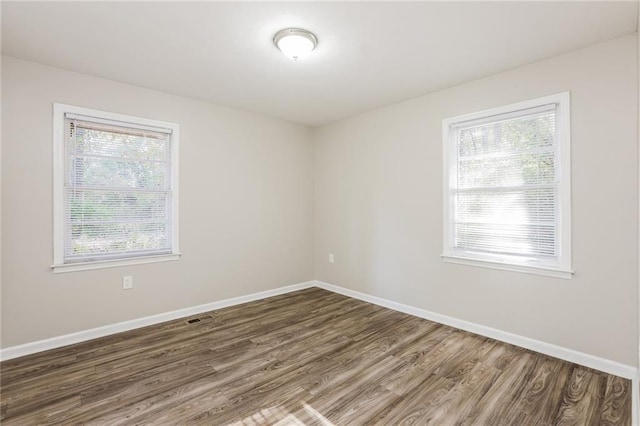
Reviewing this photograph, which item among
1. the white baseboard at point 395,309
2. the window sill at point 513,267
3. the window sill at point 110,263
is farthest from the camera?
the window sill at point 110,263

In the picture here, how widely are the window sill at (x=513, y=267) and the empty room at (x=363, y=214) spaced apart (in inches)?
0.6

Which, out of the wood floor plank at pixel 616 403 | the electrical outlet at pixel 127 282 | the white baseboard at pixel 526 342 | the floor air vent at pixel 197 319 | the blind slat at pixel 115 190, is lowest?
the wood floor plank at pixel 616 403

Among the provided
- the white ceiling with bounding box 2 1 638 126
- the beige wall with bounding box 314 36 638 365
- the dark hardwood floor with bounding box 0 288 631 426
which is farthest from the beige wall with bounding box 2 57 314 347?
the beige wall with bounding box 314 36 638 365

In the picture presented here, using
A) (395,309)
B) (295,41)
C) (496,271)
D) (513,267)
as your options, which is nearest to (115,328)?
(395,309)

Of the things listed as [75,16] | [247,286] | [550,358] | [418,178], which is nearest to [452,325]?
[550,358]

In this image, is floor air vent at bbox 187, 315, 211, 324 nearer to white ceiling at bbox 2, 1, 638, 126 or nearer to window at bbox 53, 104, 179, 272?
window at bbox 53, 104, 179, 272

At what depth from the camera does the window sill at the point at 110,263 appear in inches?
113

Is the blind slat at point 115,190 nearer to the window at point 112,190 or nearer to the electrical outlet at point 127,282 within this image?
the window at point 112,190

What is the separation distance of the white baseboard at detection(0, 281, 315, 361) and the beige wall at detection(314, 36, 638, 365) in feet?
4.69

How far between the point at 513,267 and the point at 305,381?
2126 millimetres

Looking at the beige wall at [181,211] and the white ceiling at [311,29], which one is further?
the beige wall at [181,211]

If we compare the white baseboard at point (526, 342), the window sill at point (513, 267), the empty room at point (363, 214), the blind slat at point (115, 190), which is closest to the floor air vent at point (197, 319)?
the empty room at point (363, 214)

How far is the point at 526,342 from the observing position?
110 inches

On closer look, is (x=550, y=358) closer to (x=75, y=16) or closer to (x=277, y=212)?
(x=277, y=212)
